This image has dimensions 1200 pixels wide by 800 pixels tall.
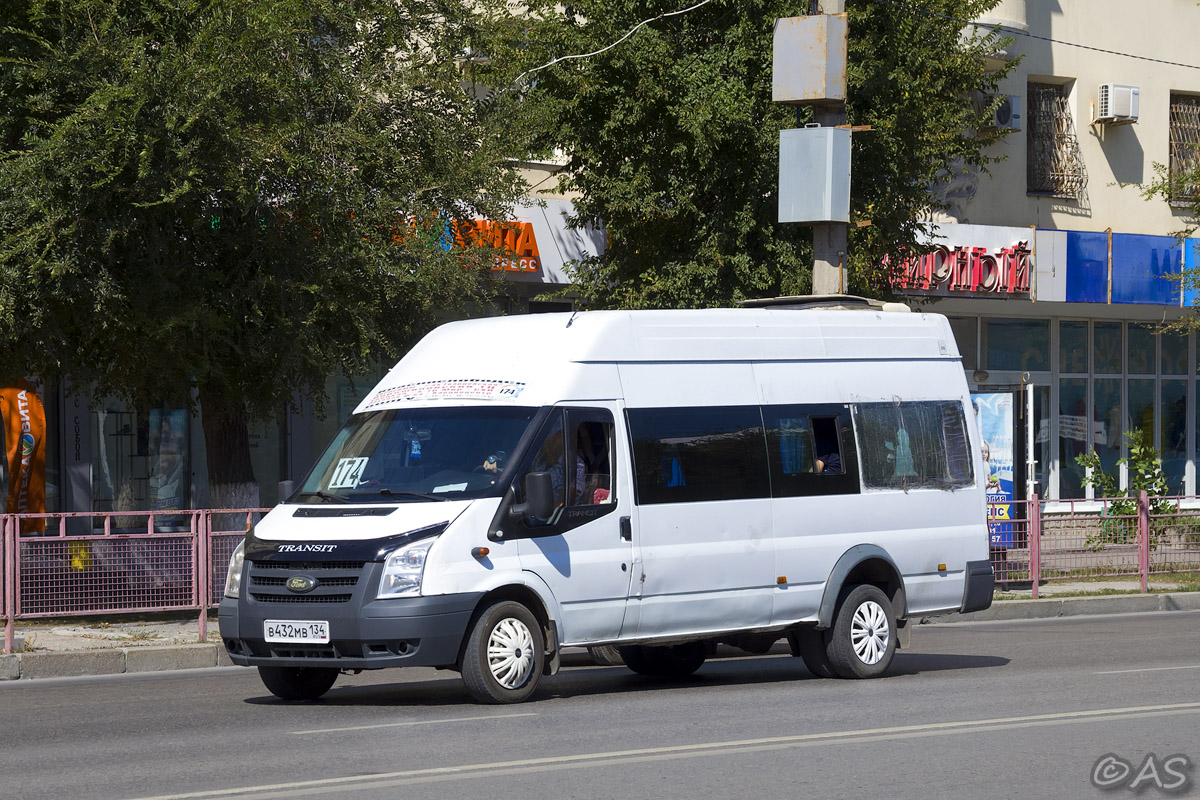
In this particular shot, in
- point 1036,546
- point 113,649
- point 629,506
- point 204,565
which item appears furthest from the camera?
point 1036,546

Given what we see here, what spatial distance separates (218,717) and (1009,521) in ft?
38.2

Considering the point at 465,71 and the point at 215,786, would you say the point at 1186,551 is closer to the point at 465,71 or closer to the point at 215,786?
the point at 465,71

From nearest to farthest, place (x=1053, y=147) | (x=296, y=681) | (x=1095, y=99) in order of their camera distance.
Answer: (x=296, y=681) < (x=1053, y=147) < (x=1095, y=99)

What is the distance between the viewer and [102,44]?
15000 millimetres

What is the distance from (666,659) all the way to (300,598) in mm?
3586

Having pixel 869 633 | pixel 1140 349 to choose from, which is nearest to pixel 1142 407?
pixel 1140 349

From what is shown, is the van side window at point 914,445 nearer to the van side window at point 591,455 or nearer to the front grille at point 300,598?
the van side window at point 591,455

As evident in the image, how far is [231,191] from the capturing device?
1589 cm

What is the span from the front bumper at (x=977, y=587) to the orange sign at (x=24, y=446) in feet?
38.0

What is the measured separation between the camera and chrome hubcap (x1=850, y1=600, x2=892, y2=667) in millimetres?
12352

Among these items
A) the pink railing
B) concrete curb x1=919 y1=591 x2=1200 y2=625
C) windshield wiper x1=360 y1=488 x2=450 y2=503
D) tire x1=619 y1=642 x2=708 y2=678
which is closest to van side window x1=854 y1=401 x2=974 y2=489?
tire x1=619 y1=642 x2=708 y2=678

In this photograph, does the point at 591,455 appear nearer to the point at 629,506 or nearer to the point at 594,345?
the point at 629,506

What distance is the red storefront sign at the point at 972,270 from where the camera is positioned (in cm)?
2528

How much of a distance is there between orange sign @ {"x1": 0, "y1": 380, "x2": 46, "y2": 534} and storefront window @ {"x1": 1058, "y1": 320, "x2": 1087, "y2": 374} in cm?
1759
